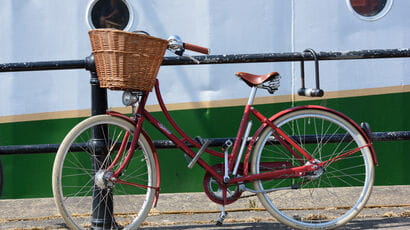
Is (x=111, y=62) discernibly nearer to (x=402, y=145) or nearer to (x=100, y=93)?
(x=100, y=93)

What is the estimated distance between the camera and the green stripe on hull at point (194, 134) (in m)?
4.46

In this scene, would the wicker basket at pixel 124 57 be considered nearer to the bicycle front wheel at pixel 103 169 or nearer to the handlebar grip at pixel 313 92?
the bicycle front wheel at pixel 103 169

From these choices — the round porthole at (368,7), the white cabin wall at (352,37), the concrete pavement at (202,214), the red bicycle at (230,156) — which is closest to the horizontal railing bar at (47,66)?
the red bicycle at (230,156)

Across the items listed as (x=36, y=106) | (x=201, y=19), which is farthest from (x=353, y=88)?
(x=36, y=106)

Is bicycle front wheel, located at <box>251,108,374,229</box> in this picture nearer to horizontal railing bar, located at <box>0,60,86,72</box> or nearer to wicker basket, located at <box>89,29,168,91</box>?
wicker basket, located at <box>89,29,168,91</box>

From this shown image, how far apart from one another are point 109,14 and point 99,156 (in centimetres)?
159

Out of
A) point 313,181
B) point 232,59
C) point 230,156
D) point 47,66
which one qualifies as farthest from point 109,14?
point 313,181

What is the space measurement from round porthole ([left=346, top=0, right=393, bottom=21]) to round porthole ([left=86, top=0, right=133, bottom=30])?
1738 mm

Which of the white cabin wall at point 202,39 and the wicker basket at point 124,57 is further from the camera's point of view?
the white cabin wall at point 202,39

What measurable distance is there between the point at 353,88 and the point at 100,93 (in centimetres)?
220

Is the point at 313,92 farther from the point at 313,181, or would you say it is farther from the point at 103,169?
the point at 103,169

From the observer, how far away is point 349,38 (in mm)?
4531

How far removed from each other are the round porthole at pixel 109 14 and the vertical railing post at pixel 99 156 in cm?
131

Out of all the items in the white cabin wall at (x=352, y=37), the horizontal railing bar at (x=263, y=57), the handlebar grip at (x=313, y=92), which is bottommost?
the handlebar grip at (x=313, y=92)
